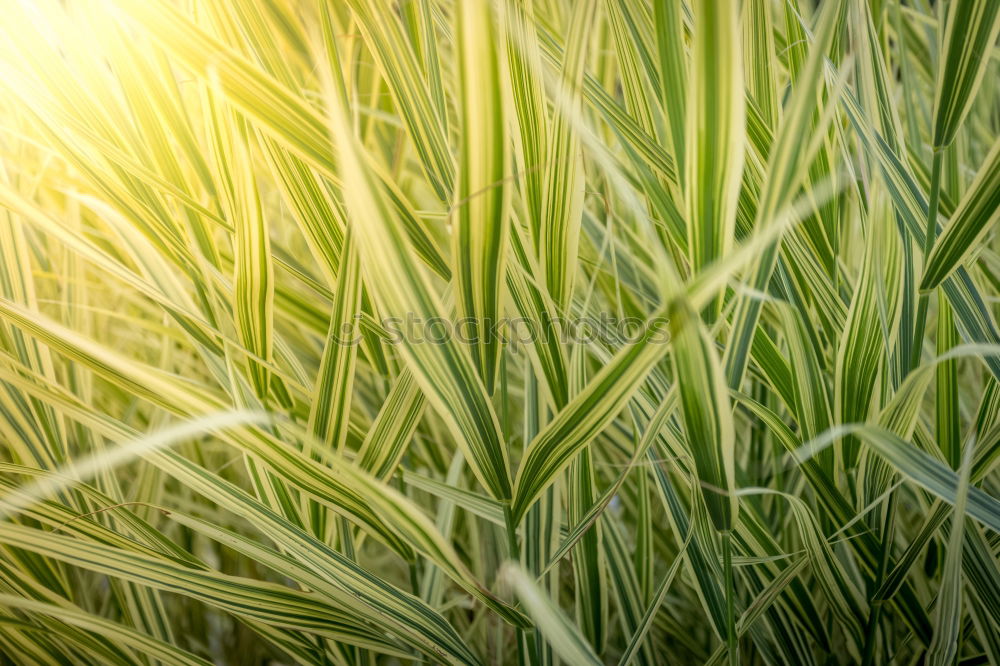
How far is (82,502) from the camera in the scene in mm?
471

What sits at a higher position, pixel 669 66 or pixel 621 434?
pixel 669 66

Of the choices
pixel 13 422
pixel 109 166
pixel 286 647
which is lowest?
pixel 286 647

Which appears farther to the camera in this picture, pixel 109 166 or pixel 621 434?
pixel 621 434

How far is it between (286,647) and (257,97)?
12.9 inches

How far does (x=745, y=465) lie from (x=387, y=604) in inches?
15.4

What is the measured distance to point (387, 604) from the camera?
1.10 feet

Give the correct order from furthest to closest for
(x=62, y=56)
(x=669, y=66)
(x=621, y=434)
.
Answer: (x=621, y=434) < (x=62, y=56) < (x=669, y=66)

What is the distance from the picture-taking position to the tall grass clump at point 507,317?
0.27 metres

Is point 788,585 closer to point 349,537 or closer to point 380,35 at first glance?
point 349,537

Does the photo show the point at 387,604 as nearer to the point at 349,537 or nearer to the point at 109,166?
the point at 349,537

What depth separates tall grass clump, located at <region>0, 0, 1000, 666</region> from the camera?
0.27 metres

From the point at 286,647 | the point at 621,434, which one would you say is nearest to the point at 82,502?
the point at 286,647

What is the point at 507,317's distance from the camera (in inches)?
15.4

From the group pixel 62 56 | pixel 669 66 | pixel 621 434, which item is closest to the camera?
pixel 669 66
